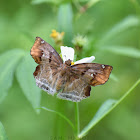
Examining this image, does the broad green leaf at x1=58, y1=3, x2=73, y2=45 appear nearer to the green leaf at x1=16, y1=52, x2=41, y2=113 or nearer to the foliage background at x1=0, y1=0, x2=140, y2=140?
the foliage background at x1=0, y1=0, x2=140, y2=140

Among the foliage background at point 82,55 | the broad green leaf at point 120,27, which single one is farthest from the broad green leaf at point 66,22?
the broad green leaf at point 120,27

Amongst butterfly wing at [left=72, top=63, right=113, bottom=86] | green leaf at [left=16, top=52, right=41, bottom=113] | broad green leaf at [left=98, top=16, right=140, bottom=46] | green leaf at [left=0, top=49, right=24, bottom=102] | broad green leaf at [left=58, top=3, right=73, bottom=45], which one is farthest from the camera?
broad green leaf at [left=98, top=16, right=140, bottom=46]

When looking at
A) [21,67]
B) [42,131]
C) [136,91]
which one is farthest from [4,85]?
[136,91]

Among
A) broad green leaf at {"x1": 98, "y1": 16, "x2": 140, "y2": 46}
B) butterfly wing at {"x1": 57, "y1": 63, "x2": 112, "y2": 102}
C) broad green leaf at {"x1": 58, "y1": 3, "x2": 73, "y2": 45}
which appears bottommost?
broad green leaf at {"x1": 98, "y1": 16, "x2": 140, "y2": 46}

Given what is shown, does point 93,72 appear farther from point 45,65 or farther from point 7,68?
point 7,68

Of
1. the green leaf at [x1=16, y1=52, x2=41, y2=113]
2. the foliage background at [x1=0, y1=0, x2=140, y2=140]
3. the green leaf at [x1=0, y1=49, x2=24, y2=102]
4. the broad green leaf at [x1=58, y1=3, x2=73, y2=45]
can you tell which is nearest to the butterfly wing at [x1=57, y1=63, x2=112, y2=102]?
the green leaf at [x1=16, y1=52, x2=41, y2=113]

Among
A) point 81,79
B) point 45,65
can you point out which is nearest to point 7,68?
point 45,65
